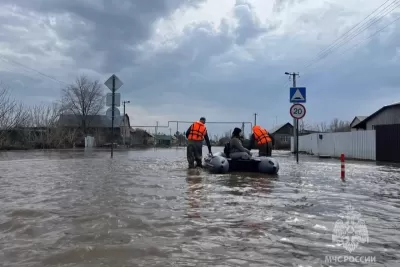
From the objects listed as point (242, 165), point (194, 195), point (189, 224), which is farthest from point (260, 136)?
point (189, 224)

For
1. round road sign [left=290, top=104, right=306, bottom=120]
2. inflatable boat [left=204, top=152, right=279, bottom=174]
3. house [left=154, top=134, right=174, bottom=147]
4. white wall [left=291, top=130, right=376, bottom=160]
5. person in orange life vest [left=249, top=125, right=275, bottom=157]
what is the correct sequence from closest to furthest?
inflatable boat [left=204, top=152, right=279, bottom=174], round road sign [left=290, top=104, right=306, bottom=120], person in orange life vest [left=249, top=125, right=275, bottom=157], white wall [left=291, top=130, right=376, bottom=160], house [left=154, top=134, right=174, bottom=147]

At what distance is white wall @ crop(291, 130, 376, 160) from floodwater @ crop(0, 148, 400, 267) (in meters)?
12.5

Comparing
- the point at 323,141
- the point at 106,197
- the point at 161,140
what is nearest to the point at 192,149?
the point at 106,197

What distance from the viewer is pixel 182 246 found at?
3742 mm

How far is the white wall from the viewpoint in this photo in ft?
63.9

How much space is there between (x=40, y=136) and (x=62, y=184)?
3307 centimetres

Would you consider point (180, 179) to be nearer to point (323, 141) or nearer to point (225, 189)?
point (225, 189)

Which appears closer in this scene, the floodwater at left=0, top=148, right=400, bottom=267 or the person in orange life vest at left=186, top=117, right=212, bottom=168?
the floodwater at left=0, top=148, right=400, bottom=267

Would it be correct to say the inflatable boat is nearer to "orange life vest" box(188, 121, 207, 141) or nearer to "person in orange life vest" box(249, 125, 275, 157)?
"orange life vest" box(188, 121, 207, 141)

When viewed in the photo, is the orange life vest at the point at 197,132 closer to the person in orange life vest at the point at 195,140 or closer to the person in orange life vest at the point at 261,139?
the person in orange life vest at the point at 195,140
